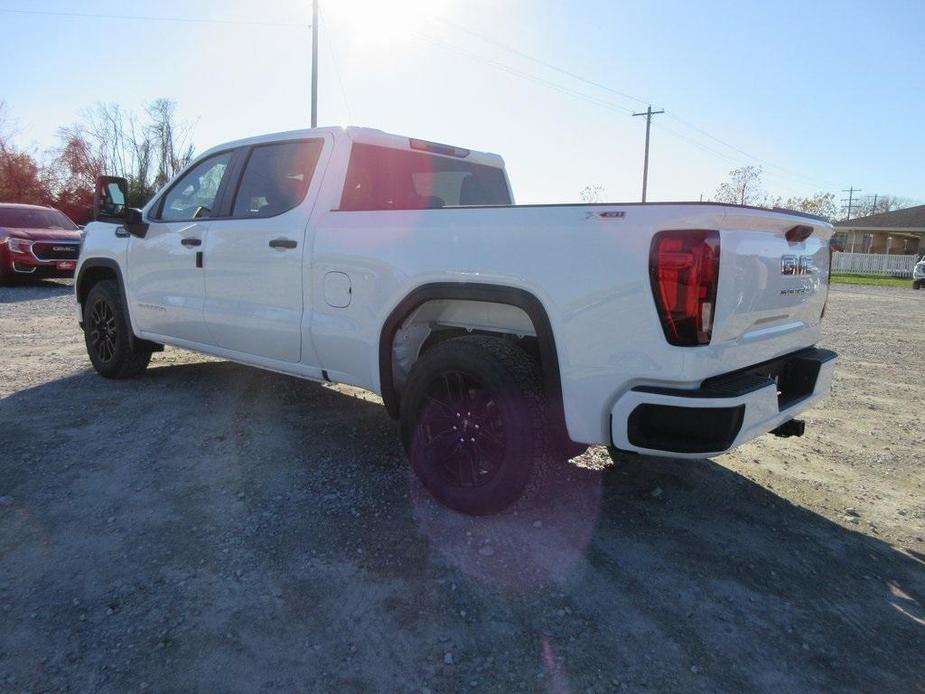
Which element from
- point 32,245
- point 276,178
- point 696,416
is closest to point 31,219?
→ point 32,245

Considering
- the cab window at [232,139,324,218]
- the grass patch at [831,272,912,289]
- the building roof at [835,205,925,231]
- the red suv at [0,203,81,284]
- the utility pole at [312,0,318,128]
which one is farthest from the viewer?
the building roof at [835,205,925,231]

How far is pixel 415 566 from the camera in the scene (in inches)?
112

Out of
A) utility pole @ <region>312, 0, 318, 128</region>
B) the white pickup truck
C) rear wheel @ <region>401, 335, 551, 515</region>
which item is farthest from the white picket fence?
rear wheel @ <region>401, 335, 551, 515</region>

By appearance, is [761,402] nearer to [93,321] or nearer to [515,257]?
[515,257]

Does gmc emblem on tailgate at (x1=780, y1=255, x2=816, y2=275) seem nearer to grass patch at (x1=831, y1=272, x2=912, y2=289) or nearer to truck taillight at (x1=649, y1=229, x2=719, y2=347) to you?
truck taillight at (x1=649, y1=229, x2=719, y2=347)

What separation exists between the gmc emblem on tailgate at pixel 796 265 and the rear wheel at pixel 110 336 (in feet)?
16.2

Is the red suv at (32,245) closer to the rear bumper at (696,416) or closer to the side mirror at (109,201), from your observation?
the side mirror at (109,201)

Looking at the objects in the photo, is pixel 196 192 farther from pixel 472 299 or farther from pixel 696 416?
pixel 696 416

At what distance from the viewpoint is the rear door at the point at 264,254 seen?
4.05 m

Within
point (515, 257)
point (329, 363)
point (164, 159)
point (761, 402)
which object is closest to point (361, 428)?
point (329, 363)

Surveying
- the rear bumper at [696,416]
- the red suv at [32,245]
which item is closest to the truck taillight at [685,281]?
the rear bumper at [696,416]

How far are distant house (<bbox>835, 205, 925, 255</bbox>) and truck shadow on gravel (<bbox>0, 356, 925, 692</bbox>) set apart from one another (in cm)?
5448

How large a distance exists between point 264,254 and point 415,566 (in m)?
2.27

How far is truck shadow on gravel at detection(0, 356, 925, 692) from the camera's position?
2246mm
